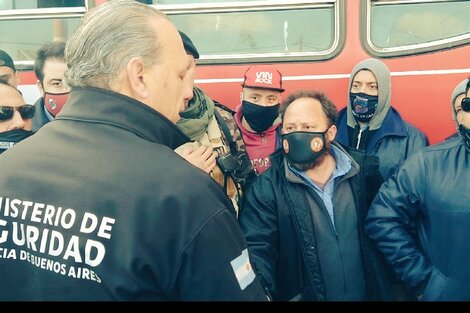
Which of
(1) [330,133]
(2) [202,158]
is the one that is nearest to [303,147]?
(1) [330,133]

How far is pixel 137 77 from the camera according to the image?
1.26 m

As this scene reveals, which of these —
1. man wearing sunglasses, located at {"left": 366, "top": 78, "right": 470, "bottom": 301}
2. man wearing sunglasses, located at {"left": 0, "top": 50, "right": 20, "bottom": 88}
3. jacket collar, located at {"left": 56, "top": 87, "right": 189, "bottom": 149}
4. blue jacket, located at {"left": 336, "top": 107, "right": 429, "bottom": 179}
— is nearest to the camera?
jacket collar, located at {"left": 56, "top": 87, "right": 189, "bottom": 149}

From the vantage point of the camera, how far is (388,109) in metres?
3.24

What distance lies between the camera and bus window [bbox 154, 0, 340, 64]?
3402 mm

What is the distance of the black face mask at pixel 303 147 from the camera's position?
105 inches

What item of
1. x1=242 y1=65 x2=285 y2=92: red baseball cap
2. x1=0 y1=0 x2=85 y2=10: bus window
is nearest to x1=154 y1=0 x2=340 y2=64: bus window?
x1=242 y1=65 x2=285 y2=92: red baseball cap

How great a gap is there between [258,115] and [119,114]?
84.6 inches

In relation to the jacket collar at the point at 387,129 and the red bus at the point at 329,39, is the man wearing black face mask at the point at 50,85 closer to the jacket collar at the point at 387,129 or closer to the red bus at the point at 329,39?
the red bus at the point at 329,39

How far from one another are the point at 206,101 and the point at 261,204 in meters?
0.61

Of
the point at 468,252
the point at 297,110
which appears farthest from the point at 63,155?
the point at 468,252

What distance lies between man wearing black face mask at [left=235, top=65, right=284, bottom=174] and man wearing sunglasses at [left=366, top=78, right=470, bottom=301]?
876mm

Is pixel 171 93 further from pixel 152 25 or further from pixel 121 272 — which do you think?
pixel 121 272

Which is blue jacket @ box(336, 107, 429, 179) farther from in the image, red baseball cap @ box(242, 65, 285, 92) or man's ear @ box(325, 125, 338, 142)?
red baseball cap @ box(242, 65, 285, 92)

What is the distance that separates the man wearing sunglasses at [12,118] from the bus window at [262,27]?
1099 millimetres
